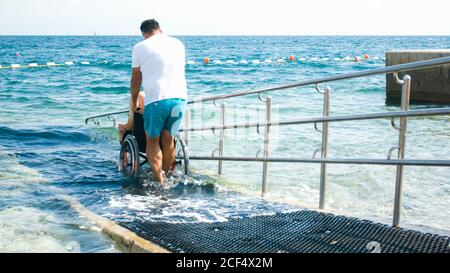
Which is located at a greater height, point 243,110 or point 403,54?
point 403,54

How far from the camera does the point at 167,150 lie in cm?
548

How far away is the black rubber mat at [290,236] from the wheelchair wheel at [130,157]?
1.59 metres

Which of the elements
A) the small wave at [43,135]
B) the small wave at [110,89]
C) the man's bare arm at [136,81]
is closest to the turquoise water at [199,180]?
the small wave at [43,135]

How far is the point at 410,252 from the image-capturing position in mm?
3170

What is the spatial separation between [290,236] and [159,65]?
7.18ft

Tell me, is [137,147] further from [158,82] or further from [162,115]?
[158,82]

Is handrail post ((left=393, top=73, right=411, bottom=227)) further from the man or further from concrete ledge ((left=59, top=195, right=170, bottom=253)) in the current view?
the man

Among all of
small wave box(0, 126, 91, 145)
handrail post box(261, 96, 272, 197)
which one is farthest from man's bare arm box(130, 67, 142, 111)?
small wave box(0, 126, 91, 145)

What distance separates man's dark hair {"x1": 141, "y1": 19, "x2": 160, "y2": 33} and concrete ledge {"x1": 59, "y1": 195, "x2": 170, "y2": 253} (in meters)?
1.78

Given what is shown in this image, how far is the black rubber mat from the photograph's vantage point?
334 cm

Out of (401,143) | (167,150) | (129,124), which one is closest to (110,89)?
(129,124)

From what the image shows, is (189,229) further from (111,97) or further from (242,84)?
(242,84)
